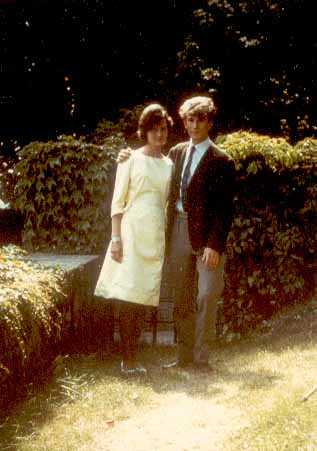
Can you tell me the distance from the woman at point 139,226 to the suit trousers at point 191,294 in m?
0.18

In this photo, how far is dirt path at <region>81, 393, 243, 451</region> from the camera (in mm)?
4113

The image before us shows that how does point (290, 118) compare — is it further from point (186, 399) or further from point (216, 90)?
point (186, 399)

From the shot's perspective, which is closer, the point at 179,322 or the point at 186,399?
the point at 186,399

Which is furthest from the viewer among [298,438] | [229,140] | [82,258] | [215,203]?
[229,140]

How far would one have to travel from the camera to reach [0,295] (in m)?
4.43

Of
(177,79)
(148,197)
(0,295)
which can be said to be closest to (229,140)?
(148,197)

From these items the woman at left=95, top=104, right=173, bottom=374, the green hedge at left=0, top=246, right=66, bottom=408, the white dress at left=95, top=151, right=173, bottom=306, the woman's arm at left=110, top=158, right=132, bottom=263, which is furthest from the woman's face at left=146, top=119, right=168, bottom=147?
the green hedge at left=0, top=246, right=66, bottom=408

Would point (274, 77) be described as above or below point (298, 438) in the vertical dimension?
above

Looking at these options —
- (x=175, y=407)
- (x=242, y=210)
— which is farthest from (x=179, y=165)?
(x=175, y=407)

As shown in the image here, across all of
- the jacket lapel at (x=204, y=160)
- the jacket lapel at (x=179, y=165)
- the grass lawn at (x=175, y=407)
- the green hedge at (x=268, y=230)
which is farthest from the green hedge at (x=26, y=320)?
the green hedge at (x=268, y=230)

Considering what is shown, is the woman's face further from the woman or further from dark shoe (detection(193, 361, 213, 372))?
dark shoe (detection(193, 361, 213, 372))

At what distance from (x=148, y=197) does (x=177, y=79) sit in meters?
9.16

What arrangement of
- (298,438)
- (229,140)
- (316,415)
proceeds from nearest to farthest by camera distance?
(298,438)
(316,415)
(229,140)

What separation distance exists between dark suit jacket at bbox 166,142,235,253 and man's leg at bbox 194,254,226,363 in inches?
8.1
